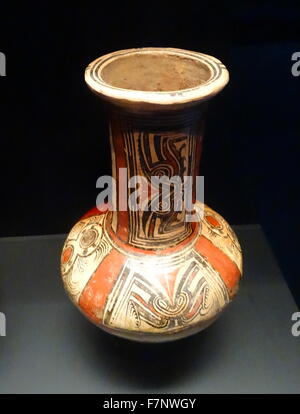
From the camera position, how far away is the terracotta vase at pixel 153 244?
1053 mm

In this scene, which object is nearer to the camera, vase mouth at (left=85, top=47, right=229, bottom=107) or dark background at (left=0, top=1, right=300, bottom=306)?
vase mouth at (left=85, top=47, right=229, bottom=107)

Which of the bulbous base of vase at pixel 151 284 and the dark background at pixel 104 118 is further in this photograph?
the dark background at pixel 104 118

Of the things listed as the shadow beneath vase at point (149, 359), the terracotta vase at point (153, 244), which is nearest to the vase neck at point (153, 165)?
the terracotta vase at point (153, 244)

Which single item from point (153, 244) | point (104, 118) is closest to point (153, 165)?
point (153, 244)

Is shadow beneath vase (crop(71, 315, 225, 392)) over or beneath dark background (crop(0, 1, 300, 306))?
beneath

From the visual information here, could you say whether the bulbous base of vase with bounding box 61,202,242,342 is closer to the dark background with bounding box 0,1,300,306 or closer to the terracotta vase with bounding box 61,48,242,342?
the terracotta vase with bounding box 61,48,242,342

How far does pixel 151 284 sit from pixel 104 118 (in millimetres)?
482

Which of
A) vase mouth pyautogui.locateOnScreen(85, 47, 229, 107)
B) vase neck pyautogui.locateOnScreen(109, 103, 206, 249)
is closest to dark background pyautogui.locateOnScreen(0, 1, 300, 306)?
vase mouth pyautogui.locateOnScreen(85, 47, 229, 107)

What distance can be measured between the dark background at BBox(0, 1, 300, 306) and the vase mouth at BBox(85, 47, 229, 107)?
18cm

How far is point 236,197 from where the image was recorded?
161 cm

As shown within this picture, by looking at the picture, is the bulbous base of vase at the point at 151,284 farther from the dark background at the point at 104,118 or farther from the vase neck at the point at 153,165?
the dark background at the point at 104,118

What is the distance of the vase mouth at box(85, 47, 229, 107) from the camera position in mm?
1052

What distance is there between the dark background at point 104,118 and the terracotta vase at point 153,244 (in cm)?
19

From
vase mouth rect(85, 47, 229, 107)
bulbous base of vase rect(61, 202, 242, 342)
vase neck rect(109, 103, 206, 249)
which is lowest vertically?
bulbous base of vase rect(61, 202, 242, 342)
